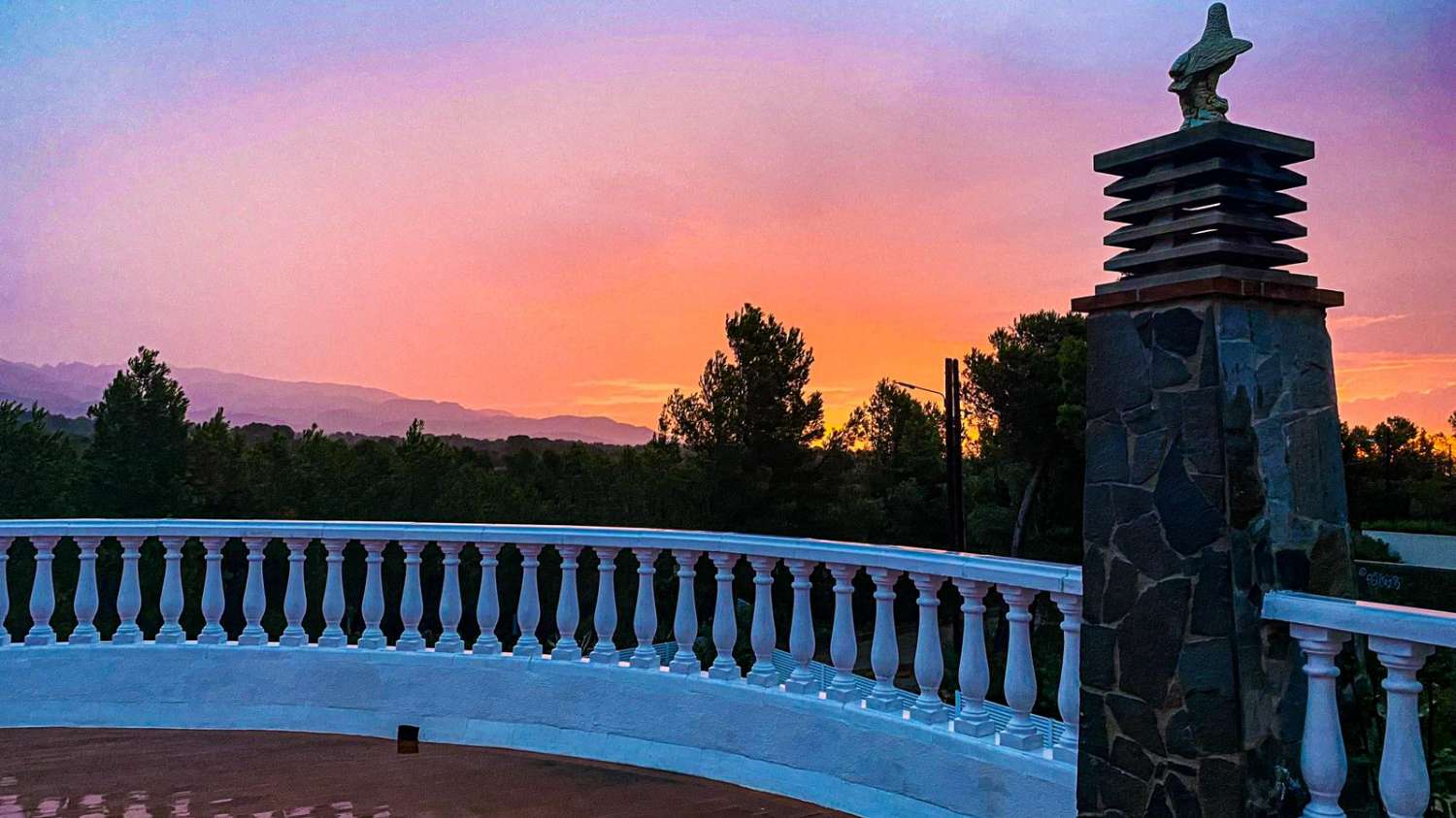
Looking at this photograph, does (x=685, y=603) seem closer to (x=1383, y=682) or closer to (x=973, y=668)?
(x=973, y=668)

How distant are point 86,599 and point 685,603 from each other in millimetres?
3270

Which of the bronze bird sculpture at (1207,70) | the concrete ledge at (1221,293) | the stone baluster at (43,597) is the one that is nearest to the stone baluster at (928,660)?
the concrete ledge at (1221,293)

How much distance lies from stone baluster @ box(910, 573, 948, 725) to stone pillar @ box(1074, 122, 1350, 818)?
83 centimetres

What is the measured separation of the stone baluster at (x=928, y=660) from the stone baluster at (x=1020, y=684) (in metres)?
0.30

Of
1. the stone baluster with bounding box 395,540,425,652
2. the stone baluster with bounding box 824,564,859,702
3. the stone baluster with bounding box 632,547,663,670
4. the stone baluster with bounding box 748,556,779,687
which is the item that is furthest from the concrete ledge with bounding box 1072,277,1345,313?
the stone baluster with bounding box 395,540,425,652

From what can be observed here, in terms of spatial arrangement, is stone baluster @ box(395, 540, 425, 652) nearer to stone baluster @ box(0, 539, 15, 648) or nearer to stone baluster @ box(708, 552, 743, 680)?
stone baluster @ box(708, 552, 743, 680)

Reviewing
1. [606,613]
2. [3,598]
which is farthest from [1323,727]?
[3,598]

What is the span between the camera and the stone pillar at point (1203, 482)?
8.88ft

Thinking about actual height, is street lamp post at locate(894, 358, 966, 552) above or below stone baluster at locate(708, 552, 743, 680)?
above

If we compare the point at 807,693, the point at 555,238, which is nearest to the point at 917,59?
the point at 555,238

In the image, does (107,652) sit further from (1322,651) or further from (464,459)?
(464,459)

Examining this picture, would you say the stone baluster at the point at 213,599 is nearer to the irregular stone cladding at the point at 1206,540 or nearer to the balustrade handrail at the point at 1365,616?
the irregular stone cladding at the point at 1206,540

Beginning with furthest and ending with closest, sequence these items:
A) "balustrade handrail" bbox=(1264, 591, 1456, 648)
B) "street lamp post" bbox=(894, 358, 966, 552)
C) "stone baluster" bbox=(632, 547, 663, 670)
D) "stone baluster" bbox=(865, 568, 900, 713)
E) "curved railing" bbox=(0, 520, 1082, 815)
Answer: "street lamp post" bbox=(894, 358, 966, 552) → "stone baluster" bbox=(632, 547, 663, 670) → "stone baluster" bbox=(865, 568, 900, 713) → "curved railing" bbox=(0, 520, 1082, 815) → "balustrade handrail" bbox=(1264, 591, 1456, 648)

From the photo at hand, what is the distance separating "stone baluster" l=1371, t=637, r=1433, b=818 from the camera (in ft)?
7.77
